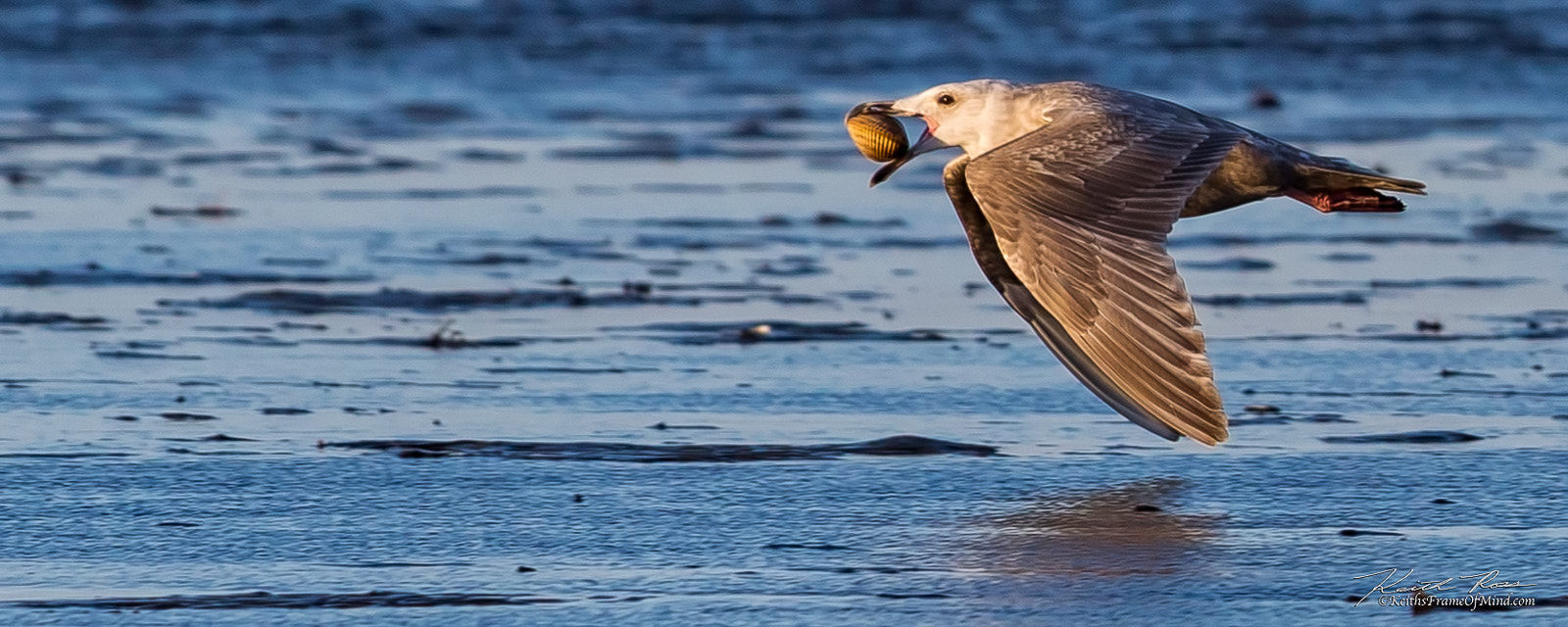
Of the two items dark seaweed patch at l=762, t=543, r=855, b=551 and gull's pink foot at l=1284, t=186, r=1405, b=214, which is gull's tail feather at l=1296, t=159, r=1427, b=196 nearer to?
gull's pink foot at l=1284, t=186, r=1405, b=214

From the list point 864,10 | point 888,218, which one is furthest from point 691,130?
point 864,10

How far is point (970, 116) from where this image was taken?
677 cm

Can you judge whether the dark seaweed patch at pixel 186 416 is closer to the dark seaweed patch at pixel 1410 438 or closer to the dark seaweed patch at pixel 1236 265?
the dark seaweed patch at pixel 1410 438

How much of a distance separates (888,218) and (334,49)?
9.91 metres

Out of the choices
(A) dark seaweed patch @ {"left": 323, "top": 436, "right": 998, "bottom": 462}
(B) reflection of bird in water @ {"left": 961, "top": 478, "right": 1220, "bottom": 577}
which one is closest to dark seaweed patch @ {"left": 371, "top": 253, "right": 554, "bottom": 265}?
(A) dark seaweed patch @ {"left": 323, "top": 436, "right": 998, "bottom": 462}

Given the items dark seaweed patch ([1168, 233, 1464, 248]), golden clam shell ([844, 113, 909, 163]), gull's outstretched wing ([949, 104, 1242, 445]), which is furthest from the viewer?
dark seaweed patch ([1168, 233, 1464, 248])

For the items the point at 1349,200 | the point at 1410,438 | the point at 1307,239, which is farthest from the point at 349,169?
the point at 1410,438

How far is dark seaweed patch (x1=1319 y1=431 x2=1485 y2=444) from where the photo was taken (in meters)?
6.45

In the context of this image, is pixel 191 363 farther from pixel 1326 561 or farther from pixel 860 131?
pixel 1326 561

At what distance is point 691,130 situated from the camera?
14.9m

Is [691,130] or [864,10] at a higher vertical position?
[864,10]

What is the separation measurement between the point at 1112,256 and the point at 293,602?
1.94 metres
